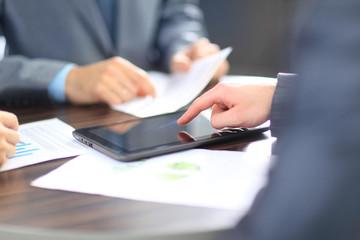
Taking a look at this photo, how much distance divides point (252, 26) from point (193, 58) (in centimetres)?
191

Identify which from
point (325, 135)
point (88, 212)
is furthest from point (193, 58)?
point (325, 135)

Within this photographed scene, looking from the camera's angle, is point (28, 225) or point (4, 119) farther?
point (4, 119)

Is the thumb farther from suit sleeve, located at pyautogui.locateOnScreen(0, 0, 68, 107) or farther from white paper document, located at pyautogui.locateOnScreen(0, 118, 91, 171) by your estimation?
white paper document, located at pyautogui.locateOnScreen(0, 118, 91, 171)

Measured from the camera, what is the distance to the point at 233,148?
0.61m

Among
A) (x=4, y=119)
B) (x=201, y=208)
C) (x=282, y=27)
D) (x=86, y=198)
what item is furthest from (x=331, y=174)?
(x=282, y=27)

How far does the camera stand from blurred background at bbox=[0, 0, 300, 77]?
295 cm

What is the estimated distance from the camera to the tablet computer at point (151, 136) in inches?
22.6

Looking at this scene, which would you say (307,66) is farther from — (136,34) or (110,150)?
(136,34)

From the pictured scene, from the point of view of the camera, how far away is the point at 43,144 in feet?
2.15

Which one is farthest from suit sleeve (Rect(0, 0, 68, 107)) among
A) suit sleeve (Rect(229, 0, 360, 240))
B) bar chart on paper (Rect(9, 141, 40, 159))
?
suit sleeve (Rect(229, 0, 360, 240))

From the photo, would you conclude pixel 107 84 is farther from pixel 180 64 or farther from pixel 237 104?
pixel 237 104

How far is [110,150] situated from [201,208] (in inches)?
7.6

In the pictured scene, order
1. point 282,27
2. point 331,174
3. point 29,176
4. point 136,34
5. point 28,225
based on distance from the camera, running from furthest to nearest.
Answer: point 282,27 < point 136,34 < point 29,176 < point 28,225 < point 331,174

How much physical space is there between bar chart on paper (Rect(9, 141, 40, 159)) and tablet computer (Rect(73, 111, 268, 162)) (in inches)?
2.7
